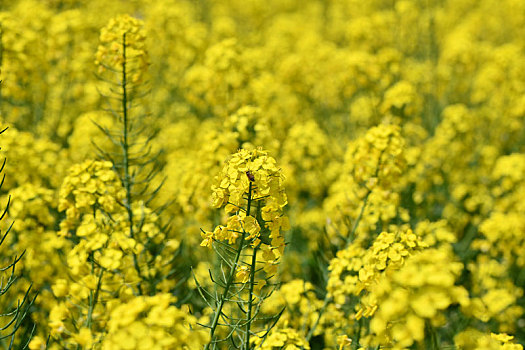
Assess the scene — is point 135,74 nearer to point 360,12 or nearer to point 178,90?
point 178,90

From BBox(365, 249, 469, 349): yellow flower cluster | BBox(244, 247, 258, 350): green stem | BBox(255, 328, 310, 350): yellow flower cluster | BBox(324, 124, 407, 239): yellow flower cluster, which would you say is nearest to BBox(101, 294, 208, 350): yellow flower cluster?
BBox(244, 247, 258, 350): green stem

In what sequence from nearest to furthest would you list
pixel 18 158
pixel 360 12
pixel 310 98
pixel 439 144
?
pixel 18 158 < pixel 439 144 < pixel 310 98 < pixel 360 12

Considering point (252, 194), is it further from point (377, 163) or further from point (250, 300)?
point (377, 163)

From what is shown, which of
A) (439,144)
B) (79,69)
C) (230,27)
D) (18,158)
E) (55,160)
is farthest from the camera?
(230,27)

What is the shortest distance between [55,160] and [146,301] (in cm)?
307

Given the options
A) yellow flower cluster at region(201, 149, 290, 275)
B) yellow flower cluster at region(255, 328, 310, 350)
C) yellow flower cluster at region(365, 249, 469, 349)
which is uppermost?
yellow flower cluster at region(201, 149, 290, 275)

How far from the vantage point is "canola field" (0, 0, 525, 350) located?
6.79 feet

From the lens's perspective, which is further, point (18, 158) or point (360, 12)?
point (360, 12)

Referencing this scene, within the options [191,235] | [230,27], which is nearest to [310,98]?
→ [230,27]

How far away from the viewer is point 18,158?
138 inches

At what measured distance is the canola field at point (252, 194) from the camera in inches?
81.5

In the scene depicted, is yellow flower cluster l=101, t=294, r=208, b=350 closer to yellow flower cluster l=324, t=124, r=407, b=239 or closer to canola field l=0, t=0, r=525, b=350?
canola field l=0, t=0, r=525, b=350

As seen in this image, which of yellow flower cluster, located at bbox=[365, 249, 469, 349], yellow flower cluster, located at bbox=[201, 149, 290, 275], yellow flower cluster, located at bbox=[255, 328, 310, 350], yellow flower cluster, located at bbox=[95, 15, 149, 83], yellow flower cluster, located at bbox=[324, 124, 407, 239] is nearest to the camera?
yellow flower cluster, located at bbox=[365, 249, 469, 349]

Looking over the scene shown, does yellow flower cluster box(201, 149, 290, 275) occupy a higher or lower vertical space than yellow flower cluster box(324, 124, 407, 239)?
lower
